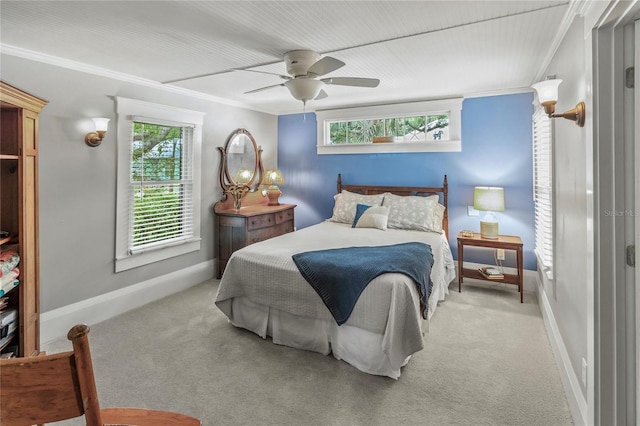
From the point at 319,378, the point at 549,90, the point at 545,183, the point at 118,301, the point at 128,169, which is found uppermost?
the point at 549,90

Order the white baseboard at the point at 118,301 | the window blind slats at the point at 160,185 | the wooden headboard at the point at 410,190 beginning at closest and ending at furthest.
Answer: the white baseboard at the point at 118,301
the window blind slats at the point at 160,185
the wooden headboard at the point at 410,190

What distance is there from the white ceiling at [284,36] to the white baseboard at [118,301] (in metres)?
2.21

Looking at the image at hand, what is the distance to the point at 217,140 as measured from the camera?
464 centimetres

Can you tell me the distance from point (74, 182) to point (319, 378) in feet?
9.09

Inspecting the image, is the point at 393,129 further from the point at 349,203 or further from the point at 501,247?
the point at 501,247

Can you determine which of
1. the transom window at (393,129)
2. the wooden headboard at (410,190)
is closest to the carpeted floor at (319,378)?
the wooden headboard at (410,190)

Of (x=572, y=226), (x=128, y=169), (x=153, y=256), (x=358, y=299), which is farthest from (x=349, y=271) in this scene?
(x=128, y=169)

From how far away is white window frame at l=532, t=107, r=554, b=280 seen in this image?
283 cm

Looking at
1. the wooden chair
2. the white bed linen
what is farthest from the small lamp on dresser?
the wooden chair

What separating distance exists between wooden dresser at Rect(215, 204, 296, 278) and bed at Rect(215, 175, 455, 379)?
0.85 metres

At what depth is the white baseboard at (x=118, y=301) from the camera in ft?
9.86

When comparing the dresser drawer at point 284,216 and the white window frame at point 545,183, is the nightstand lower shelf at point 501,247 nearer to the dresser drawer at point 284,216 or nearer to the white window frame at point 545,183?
the white window frame at point 545,183

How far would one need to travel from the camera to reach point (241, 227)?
14.6 ft

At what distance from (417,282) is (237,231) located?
267 cm
